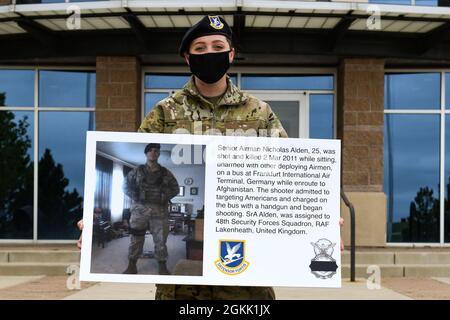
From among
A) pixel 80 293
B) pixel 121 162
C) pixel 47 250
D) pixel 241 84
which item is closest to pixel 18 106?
pixel 47 250

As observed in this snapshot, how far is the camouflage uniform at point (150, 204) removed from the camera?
264 cm

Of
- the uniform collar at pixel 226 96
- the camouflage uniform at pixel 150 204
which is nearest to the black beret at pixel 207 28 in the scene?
the uniform collar at pixel 226 96

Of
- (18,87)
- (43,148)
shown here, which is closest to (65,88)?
(18,87)

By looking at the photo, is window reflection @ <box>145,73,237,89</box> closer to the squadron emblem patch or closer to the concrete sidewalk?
the concrete sidewalk

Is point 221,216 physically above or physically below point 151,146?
below

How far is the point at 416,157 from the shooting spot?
34.1ft

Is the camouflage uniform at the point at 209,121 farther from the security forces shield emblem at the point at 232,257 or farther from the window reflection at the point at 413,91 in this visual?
the window reflection at the point at 413,91

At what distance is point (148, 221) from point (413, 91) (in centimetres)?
867

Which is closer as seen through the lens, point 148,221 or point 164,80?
point 148,221

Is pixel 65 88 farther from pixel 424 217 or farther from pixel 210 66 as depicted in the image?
pixel 210 66

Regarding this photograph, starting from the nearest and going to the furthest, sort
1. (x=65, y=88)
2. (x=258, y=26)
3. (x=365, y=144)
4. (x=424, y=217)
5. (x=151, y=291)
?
(x=151, y=291) < (x=258, y=26) < (x=365, y=144) < (x=424, y=217) < (x=65, y=88)

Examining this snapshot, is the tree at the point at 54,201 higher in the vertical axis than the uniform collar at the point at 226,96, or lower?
lower

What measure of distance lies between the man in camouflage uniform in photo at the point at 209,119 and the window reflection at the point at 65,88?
7949mm

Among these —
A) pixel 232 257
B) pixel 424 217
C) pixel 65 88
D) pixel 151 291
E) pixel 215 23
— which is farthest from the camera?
pixel 65 88
